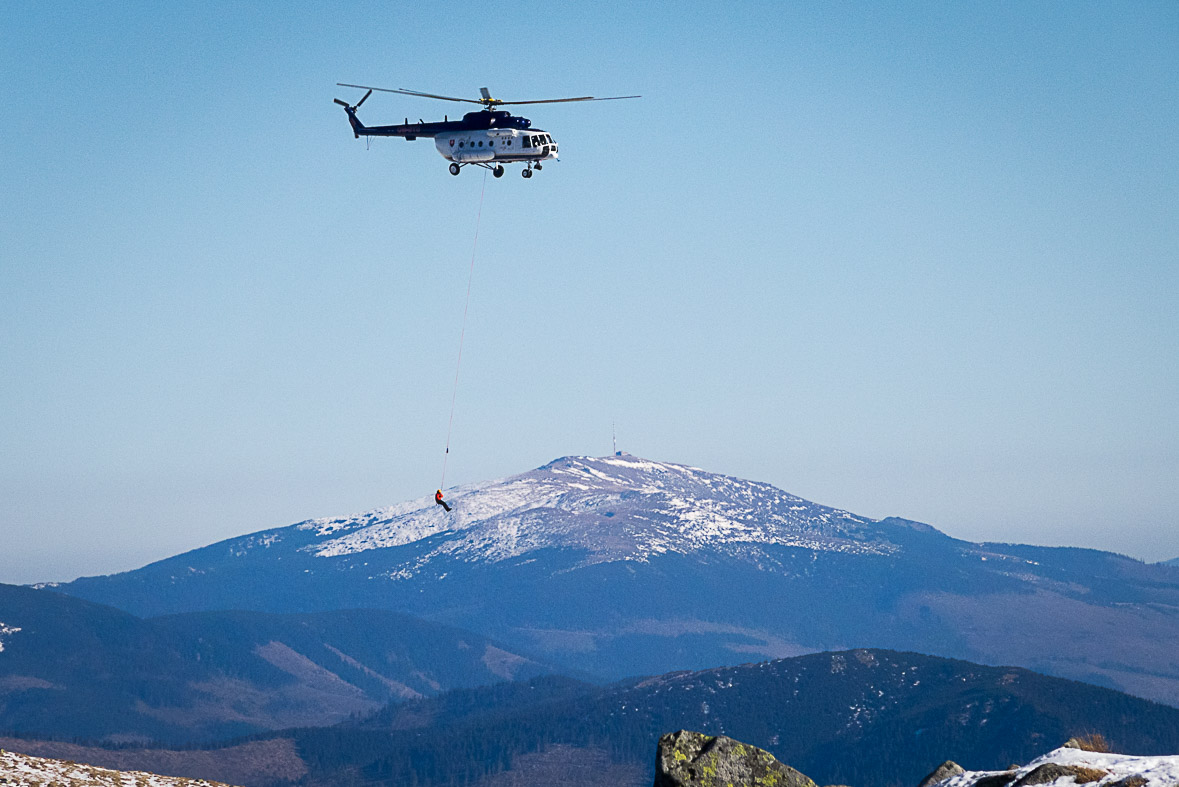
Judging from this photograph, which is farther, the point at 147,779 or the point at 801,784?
the point at 147,779

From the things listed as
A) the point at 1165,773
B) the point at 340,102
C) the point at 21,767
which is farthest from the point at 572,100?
the point at 1165,773

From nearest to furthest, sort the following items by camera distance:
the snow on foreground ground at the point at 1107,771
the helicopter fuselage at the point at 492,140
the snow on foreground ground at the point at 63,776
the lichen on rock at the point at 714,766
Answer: the snow on foreground ground at the point at 1107,771, the lichen on rock at the point at 714,766, the snow on foreground ground at the point at 63,776, the helicopter fuselage at the point at 492,140

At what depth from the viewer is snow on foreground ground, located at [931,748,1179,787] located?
36.2 meters

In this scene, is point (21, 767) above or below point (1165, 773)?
below

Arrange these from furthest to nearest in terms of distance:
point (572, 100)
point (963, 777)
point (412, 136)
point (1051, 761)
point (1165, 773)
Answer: point (412, 136) → point (572, 100) → point (963, 777) → point (1051, 761) → point (1165, 773)

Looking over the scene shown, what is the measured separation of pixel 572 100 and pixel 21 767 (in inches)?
2119

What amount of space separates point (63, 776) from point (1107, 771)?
53.5 m

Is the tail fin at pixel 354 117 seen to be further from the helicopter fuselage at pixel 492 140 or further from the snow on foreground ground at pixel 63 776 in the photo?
the snow on foreground ground at pixel 63 776

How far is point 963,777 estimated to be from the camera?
43.2m

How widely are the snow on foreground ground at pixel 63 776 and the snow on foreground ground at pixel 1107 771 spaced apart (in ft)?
141

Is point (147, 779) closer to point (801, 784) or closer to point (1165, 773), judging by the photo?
point (801, 784)

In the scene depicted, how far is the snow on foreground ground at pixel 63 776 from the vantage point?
209ft

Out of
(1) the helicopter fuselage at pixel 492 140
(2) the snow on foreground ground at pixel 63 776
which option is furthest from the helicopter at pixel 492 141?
(2) the snow on foreground ground at pixel 63 776

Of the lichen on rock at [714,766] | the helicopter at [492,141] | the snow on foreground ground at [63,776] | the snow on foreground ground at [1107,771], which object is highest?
the helicopter at [492,141]
